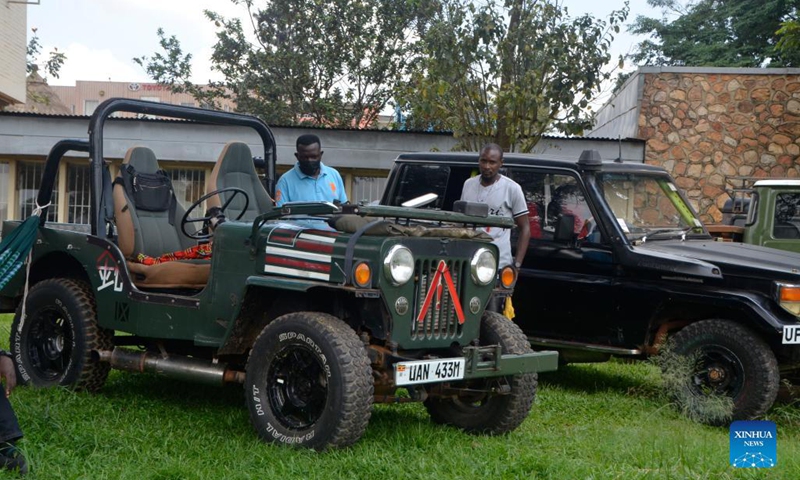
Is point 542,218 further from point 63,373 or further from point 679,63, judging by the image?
point 679,63

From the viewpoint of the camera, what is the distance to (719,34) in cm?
2673

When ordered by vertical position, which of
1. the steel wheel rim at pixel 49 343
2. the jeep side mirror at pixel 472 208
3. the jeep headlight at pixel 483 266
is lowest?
the steel wheel rim at pixel 49 343

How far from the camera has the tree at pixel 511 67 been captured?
14086mm

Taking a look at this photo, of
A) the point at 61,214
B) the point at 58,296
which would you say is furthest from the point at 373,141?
the point at 58,296

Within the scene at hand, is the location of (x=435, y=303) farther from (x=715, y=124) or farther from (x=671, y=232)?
(x=715, y=124)

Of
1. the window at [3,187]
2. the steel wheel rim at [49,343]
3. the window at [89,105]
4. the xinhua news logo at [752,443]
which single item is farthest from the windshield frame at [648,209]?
the window at [89,105]

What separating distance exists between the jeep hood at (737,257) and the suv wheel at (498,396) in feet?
6.55

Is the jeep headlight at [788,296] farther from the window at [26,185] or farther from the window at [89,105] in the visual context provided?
the window at [89,105]

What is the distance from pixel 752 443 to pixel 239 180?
447cm

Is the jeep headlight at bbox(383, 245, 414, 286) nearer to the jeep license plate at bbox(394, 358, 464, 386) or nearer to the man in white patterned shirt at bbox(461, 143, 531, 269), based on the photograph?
the jeep license plate at bbox(394, 358, 464, 386)

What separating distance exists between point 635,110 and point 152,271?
39.2 ft

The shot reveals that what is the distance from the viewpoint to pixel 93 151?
694 cm

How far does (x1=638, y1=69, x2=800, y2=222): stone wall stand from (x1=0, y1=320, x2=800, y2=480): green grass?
9825mm

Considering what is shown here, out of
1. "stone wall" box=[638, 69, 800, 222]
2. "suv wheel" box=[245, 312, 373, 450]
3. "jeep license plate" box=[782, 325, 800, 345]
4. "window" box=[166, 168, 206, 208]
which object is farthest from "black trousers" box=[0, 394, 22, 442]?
"stone wall" box=[638, 69, 800, 222]
